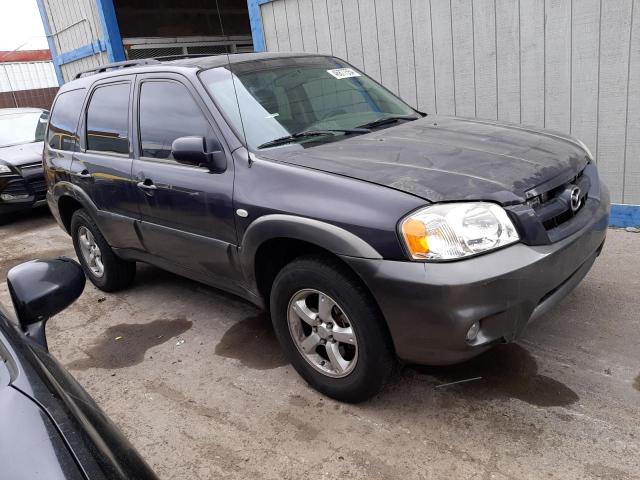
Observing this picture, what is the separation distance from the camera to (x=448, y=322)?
Answer: 2311 millimetres

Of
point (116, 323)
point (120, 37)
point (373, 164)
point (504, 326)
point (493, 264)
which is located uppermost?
point (120, 37)

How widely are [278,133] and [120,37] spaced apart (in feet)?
28.6

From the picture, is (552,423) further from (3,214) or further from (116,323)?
(3,214)

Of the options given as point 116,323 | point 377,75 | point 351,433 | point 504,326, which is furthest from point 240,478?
point 377,75

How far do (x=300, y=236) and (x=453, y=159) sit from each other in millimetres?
854

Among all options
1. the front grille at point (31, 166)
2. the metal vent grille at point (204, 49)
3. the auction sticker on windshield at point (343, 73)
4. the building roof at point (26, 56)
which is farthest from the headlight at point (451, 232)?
the building roof at point (26, 56)

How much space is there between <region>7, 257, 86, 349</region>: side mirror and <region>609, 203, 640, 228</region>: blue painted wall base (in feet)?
15.5

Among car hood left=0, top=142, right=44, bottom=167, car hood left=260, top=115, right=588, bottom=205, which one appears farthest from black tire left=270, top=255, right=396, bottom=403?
car hood left=0, top=142, right=44, bottom=167

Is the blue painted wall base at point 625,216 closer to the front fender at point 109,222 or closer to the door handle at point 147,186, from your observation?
the door handle at point 147,186

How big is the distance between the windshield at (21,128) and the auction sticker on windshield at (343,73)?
7138mm

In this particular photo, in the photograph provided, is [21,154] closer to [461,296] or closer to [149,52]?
[149,52]

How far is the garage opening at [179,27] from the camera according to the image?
11.0 meters

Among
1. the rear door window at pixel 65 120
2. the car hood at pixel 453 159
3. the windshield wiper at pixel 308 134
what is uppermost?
the rear door window at pixel 65 120

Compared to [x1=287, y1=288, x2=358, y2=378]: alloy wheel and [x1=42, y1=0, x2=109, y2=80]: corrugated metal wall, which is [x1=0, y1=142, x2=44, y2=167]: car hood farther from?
[x1=287, y1=288, x2=358, y2=378]: alloy wheel
